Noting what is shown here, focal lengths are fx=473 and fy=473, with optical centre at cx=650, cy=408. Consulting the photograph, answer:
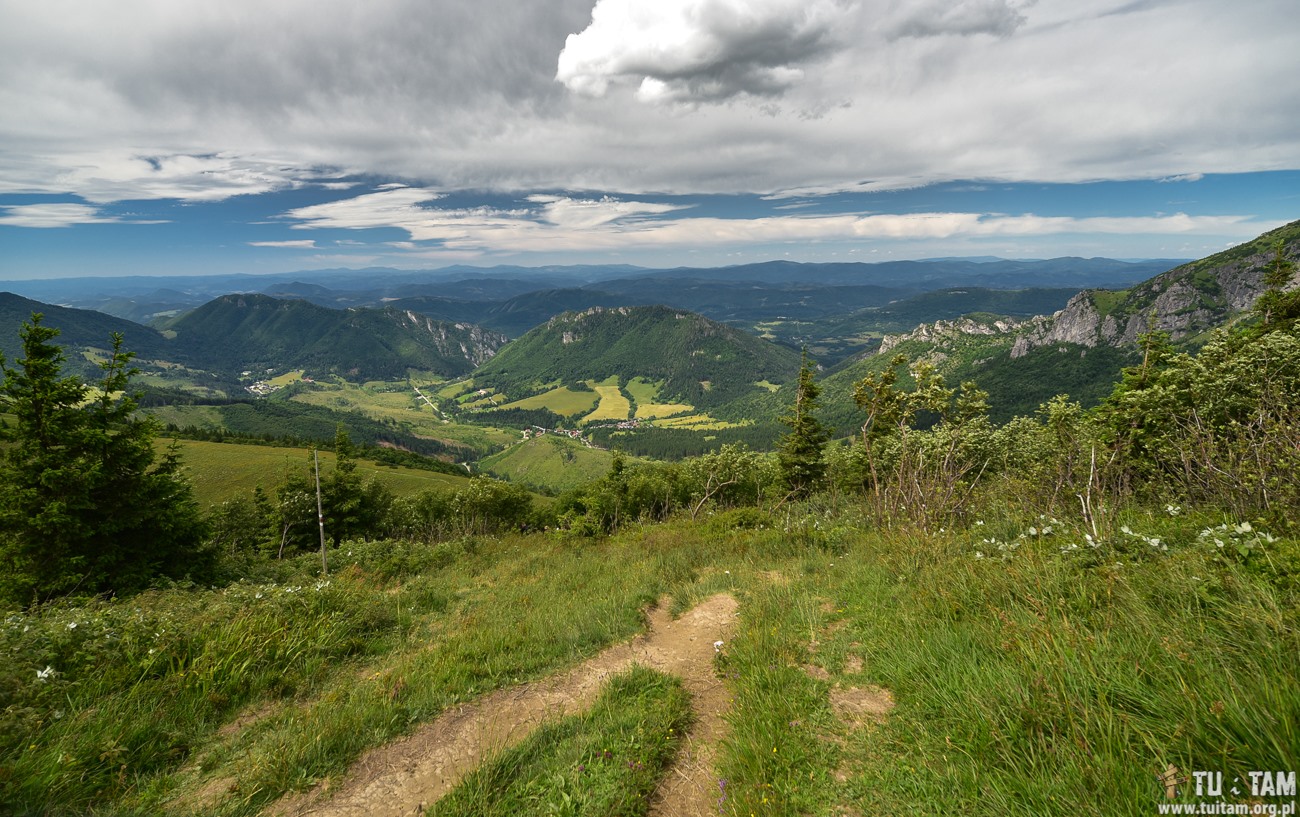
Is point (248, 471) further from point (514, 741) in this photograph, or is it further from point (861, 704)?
point (861, 704)

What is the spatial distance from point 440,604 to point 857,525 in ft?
36.3

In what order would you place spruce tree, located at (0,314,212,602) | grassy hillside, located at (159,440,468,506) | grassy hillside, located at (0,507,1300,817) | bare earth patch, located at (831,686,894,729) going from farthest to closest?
grassy hillside, located at (159,440,468,506), spruce tree, located at (0,314,212,602), bare earth patch, located at (831,686,894,729), grassy hillside, located at (0,507,1300,817)

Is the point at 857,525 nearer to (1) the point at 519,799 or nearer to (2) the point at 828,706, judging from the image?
(2) the point at 828,706

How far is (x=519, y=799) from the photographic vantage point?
4.45 meters

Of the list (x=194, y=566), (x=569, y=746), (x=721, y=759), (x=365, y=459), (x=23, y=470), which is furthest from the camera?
(x=365, y=459)

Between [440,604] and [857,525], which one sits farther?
[857,525]

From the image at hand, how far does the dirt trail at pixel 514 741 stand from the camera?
4.53 metres

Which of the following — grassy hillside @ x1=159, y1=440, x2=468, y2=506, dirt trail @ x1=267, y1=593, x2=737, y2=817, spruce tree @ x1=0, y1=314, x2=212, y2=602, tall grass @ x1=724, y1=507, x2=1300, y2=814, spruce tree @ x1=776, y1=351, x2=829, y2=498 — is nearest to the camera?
tall grass @ x1=724, y1=507, x2=1300, y2=814

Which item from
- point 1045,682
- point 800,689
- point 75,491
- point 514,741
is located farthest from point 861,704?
point 75,491

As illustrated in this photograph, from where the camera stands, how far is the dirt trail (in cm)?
453

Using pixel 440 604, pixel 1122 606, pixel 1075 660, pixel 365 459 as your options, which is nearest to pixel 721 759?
pixel 1075 660

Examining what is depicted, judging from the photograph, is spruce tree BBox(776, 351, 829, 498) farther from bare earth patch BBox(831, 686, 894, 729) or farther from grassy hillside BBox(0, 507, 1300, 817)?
bare earth patch BBox(831, 686, 894, 729)

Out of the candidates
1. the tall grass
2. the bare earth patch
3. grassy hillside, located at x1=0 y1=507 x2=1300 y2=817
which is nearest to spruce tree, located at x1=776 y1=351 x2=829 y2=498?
grassy hillside, located at x1=0 y1=507 x2=1300 y2=817

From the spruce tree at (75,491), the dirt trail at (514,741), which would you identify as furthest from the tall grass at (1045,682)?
the spruce tree at (75,491)
